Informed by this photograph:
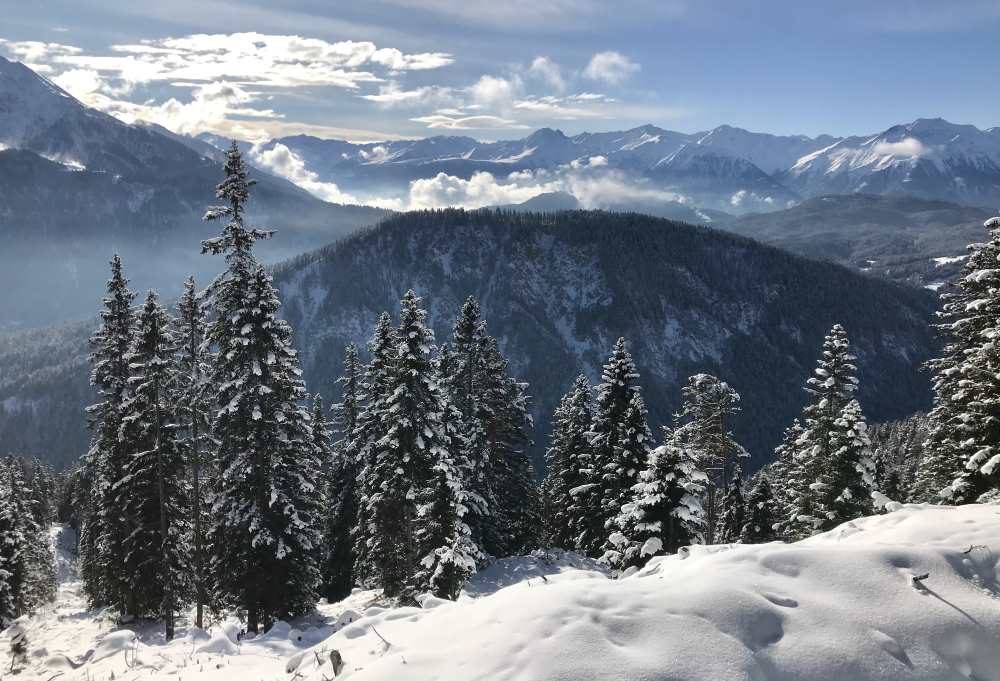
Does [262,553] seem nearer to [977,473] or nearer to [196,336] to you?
[196,336]

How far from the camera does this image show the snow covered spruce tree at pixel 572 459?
3406 cm

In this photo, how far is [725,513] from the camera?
57.6 metres

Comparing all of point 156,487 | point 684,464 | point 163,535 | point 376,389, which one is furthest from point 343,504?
point 684,464

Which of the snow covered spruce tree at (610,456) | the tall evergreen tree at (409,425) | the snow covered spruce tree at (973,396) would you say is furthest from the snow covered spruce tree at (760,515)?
the tall evergreen tree at (409,425)

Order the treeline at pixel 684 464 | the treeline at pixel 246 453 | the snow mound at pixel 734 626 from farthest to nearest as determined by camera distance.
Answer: the treeline at pixel 684 464
the treeline at pixel 246 453
the snow mound at pixel 734 626

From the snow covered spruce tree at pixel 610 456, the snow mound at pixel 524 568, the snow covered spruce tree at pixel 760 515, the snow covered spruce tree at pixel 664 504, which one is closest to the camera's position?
the snow covered spruce tree at pixel 664 504

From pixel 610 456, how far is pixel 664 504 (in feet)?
26.2

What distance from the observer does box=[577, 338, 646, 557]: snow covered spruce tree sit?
30.4 metres

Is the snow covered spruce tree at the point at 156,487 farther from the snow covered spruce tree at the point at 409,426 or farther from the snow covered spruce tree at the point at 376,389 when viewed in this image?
the snow covered spruce tree at the point at 409,426

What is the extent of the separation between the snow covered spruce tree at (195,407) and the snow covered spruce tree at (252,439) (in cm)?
217

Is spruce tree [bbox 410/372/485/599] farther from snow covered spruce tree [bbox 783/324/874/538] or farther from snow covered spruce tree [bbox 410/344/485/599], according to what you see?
snow covered spruce tree [bbox 783/324/874/538]

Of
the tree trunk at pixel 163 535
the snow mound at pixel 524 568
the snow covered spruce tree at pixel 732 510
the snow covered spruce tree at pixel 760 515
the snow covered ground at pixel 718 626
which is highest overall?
the snow covered ground at pixel 718 626

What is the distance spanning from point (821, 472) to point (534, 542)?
17.4 meters

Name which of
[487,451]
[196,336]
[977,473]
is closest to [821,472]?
[977,473]
